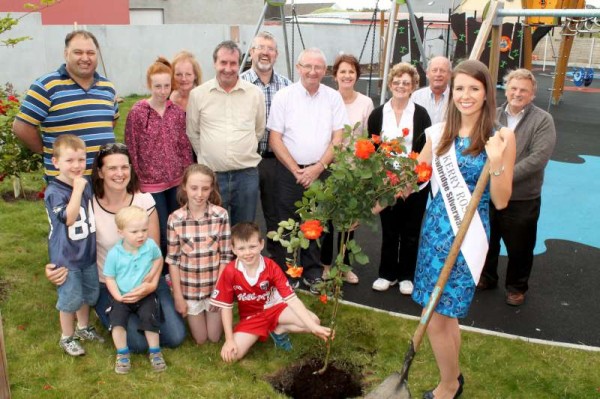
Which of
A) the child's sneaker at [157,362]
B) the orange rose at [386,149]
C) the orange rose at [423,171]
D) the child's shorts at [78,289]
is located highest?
the orange rose at [386,149]

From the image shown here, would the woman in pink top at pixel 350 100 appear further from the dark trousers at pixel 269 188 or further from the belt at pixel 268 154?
the belt at pixel 268 154

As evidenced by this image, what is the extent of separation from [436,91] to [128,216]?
2825mm

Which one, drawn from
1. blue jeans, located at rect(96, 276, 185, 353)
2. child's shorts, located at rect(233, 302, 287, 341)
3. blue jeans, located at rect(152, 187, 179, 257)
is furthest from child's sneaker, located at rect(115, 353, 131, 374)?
blue jeans, located at rect(152, 187, 179, 257)

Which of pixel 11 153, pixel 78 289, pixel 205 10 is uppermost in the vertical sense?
pixel 205 10

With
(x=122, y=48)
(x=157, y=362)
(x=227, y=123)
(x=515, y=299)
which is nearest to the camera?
(x=157, y=362)

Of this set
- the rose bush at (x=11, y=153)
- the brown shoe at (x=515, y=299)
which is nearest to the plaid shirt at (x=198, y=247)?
the rose bush at (x=11, y=153)

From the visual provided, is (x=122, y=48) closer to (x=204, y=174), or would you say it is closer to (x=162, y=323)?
(x=204, y=174)

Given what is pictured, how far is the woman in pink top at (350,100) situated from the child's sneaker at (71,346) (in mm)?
2003

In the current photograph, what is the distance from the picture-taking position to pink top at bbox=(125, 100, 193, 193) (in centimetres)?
423

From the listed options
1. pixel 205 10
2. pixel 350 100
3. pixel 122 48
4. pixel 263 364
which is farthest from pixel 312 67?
pixel 205 10

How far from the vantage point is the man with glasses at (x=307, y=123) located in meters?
4.48

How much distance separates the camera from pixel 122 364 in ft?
11.7

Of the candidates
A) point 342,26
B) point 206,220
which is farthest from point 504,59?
point 206,220

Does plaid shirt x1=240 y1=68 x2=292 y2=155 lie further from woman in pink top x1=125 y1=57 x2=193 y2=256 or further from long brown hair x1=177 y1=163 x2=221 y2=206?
long brown hair x1=177 y1=163 x2=221 y2=206
